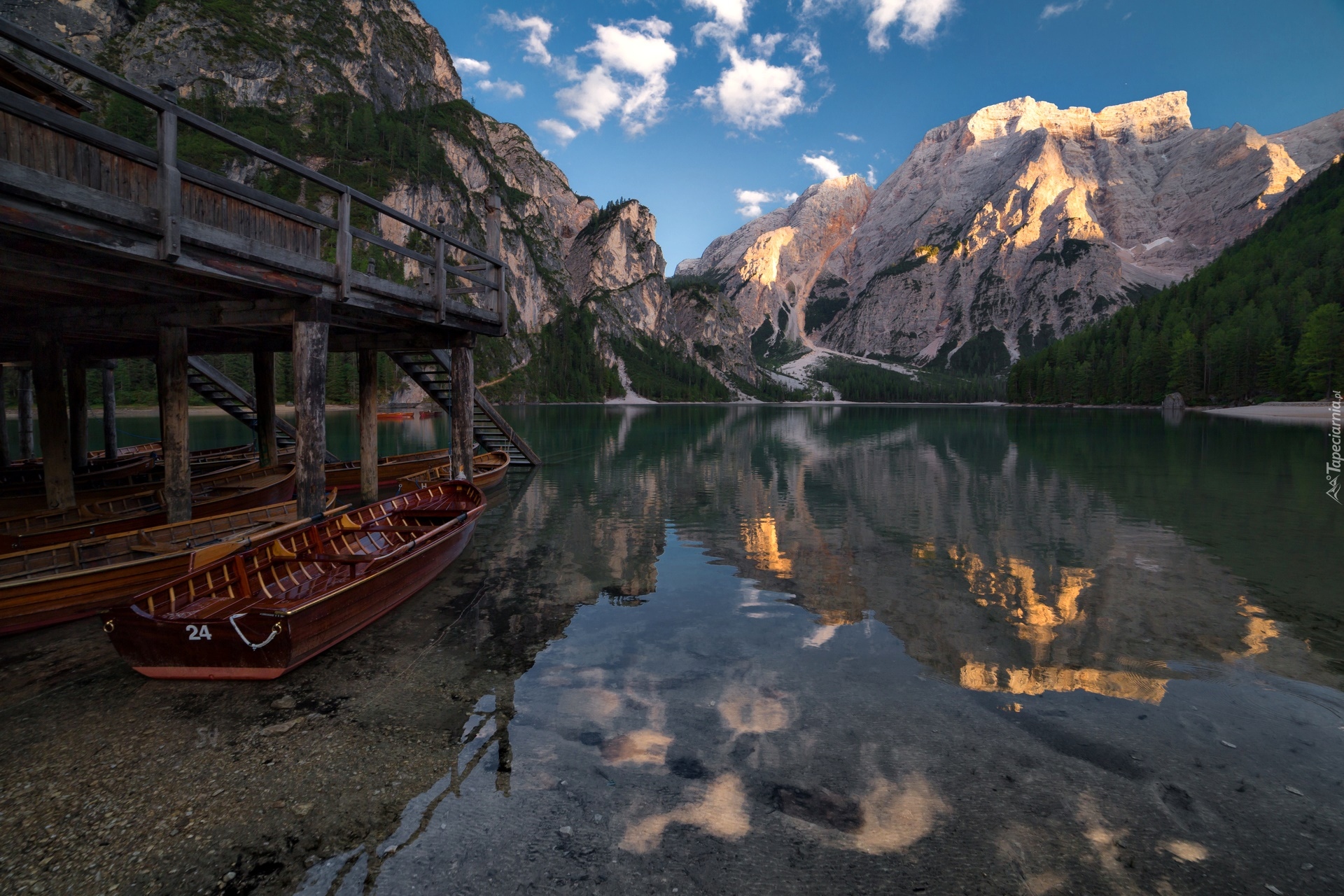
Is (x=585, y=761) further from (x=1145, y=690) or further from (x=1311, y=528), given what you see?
(x=1311, y=528)

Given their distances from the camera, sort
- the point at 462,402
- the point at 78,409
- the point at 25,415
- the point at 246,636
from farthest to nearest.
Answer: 1. the point at 25,415
2. the point at 78,409
3. the point at 462,402
4. the point at 246,636

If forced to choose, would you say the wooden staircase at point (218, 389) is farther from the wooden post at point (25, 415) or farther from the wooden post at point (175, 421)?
the wooden post at point (25, 415)

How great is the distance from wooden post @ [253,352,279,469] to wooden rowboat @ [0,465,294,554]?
3251 millimetres

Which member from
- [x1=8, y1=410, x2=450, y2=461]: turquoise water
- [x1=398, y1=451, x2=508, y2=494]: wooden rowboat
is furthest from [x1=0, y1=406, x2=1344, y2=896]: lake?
[x1=8, y1=410, x2=450, y2=461]: turquoise water

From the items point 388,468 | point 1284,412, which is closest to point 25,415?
point 388,468

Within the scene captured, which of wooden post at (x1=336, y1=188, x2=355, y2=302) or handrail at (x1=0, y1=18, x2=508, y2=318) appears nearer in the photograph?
handrail at (x1=0, y1=18, x2=508, y2=318)

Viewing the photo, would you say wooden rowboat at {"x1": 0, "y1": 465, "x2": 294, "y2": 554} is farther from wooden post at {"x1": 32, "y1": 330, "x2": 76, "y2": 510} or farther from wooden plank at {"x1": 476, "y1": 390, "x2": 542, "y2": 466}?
wooden plank at {"x1": 476, "y1": 390, "x2": 542, "y2": 466}

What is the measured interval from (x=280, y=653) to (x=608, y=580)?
24.4ft

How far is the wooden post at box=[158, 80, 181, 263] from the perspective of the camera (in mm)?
9383

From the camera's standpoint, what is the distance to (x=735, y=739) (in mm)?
7574

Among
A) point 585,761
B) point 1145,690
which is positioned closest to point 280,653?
point 585,761

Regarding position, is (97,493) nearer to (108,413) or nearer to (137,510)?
(137,510)

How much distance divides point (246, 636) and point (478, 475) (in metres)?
18.9

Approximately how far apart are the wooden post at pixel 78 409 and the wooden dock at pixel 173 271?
0.66m
